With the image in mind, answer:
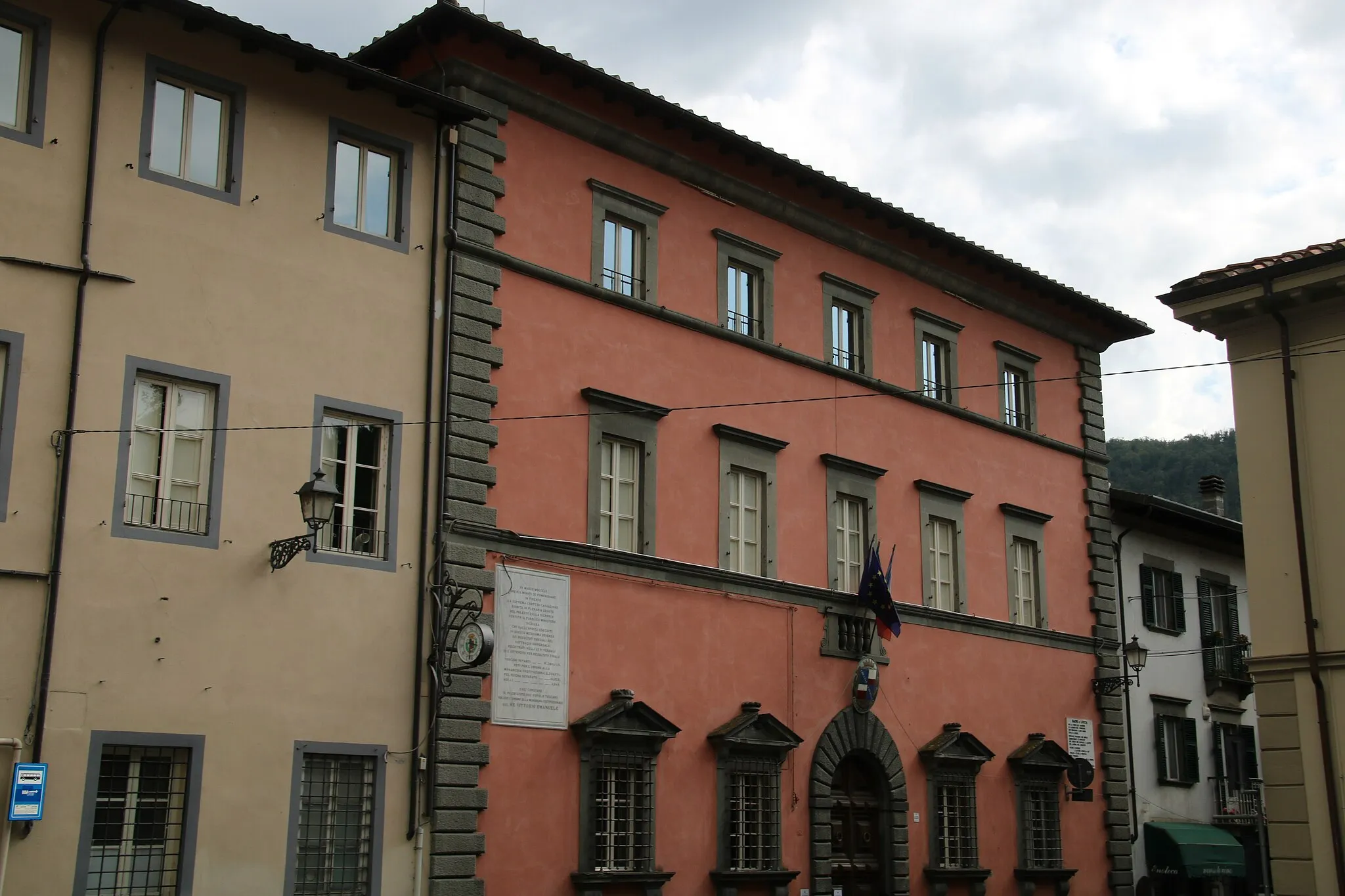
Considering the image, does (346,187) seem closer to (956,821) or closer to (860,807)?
(860,807)

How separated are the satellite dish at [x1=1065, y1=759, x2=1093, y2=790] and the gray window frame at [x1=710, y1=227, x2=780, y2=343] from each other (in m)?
9.10

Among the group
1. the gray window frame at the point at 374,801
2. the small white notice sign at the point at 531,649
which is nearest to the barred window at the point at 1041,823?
the small white notice sign at the point at 531,649

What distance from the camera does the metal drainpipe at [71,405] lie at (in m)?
14.0

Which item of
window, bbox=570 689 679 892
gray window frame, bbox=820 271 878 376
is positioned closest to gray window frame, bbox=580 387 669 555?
window, bbox=570 689 679 892

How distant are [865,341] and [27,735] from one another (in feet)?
45.9

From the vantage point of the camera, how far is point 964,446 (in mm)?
25375

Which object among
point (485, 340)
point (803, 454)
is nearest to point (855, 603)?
point (803, 454)

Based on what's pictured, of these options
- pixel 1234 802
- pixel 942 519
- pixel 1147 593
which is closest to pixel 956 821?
pixel 942 519

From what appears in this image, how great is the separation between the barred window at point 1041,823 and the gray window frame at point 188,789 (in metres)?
14.3

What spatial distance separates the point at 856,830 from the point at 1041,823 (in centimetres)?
426

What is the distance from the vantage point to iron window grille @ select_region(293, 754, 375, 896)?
52.0 feet

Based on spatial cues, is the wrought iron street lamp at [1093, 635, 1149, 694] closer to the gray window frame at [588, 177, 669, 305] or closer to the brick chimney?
the brick chimney

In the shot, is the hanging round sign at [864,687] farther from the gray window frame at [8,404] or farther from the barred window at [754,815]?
the gray window frame at [8,404]

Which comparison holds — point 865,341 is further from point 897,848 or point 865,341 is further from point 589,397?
point 897,848
